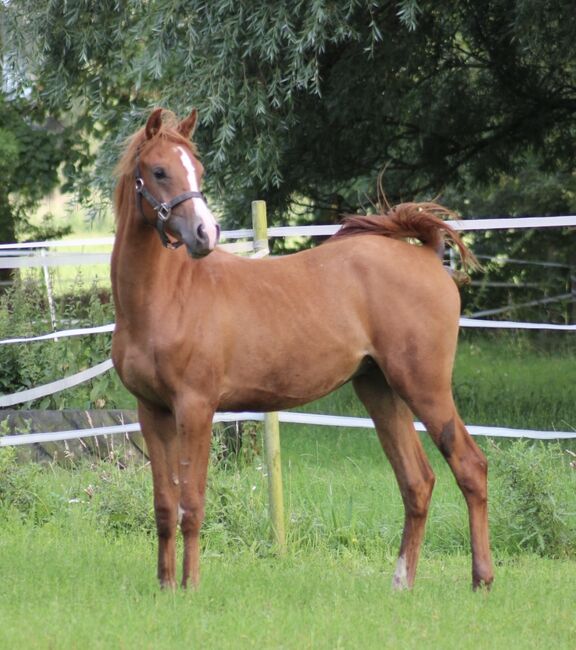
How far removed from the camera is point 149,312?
4.95 m

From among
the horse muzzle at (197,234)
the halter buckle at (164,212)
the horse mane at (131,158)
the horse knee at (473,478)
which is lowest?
the horse knee at (473,478)

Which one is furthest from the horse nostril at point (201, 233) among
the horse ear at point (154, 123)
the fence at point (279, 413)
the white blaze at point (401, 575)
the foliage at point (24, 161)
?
the foliage at point (24, 161)

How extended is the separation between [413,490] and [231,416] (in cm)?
167

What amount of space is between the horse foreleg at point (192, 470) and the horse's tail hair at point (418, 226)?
140 cm

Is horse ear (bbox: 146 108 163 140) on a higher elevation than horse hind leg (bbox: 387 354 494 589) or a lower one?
higher

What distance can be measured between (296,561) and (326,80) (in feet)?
17.8

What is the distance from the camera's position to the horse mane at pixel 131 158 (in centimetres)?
498

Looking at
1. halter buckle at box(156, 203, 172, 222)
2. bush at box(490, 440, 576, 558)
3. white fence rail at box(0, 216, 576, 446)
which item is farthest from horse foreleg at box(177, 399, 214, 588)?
bush at box(490, 440, 576, 558)

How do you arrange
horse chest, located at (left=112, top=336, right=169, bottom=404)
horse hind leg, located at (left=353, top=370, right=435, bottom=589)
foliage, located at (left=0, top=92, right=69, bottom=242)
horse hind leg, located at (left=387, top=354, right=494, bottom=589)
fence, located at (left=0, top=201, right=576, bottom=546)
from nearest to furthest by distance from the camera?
horse chest, located at (left=112, top=336, right=169, bottom=404), horse hind leg, located at (left=387, top=354, right=494, bottom=589), horse hind leg, located at (left=353, top=370, right=435, bottom=589), fence, located at (left=0, top=201, right=576, bottom=546), foliage, located at (left=0, top=92, right=69, bottom=242)

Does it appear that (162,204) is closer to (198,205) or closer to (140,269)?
(198,205)

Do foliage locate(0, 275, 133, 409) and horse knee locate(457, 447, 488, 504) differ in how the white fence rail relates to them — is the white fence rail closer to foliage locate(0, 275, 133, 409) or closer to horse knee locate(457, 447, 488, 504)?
horse knee locate(457, 447, 488, 504)

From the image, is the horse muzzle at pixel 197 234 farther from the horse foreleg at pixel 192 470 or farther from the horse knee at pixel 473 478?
the horse knee at pixel 473 478

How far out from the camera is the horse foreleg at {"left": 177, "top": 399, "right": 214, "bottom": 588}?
487 centimetres

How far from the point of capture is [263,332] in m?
5.19
